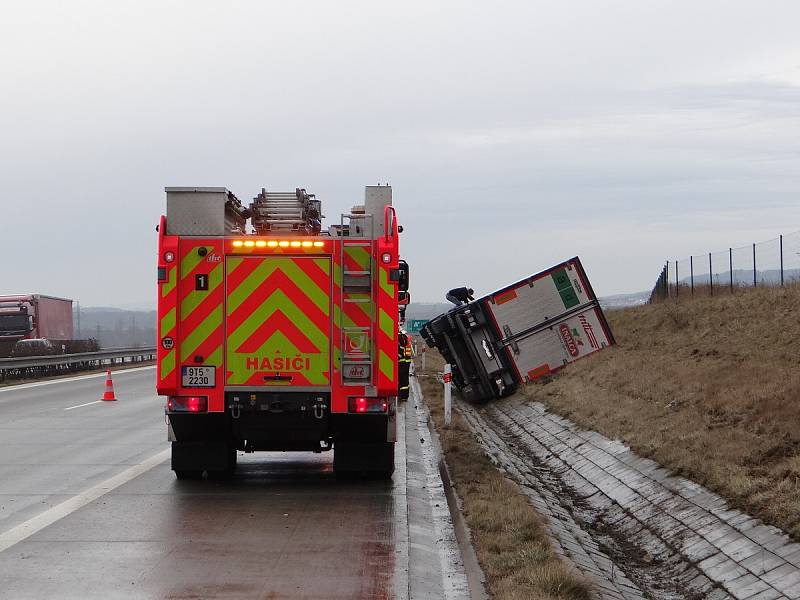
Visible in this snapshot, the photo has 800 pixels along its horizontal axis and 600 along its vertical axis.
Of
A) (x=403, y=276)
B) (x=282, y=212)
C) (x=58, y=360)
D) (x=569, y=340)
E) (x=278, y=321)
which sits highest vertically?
(x=282, y=212)

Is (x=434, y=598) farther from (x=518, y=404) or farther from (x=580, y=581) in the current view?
(x=518, y=404)

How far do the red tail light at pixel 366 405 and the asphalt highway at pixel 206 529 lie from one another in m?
0.89

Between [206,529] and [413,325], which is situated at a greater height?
[413,325]

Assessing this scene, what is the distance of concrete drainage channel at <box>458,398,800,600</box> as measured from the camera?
8.30 metres

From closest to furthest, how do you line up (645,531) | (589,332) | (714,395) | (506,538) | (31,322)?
(506,538) → (645,531) → (714,395) → (589,332) → (31,322)

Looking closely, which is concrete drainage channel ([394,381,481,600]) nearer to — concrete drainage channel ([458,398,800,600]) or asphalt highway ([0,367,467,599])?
asphalt highway ([0,367,467,599])

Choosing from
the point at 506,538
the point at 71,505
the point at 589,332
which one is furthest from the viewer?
the point at 589,332

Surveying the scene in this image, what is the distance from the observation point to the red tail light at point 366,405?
37.8 ft

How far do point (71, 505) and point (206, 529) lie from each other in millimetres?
1923

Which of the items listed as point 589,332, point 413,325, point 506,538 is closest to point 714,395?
point 506,538

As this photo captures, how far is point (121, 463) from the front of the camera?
1391 cm

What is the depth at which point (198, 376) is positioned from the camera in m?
11.5

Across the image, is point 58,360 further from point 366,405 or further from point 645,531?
point 645,531

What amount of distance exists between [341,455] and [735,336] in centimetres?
973
